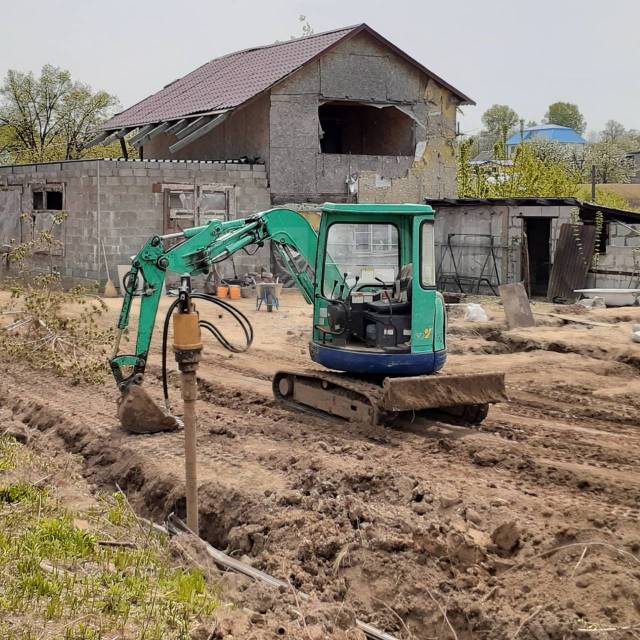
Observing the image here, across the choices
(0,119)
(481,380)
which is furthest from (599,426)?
(0,119)

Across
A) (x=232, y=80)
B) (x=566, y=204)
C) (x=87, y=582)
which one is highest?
(x=232, y=80)

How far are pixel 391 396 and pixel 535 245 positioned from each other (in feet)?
60.8

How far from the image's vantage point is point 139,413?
35.4 feet

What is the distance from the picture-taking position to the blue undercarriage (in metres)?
10.8

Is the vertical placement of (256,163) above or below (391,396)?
above

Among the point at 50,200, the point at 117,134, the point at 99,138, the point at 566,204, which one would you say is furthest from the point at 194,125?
the point at 566,204

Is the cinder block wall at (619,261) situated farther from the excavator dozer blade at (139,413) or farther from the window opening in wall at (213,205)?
the excavator dozer blade at (139,413)

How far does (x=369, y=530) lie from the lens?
25.2ft

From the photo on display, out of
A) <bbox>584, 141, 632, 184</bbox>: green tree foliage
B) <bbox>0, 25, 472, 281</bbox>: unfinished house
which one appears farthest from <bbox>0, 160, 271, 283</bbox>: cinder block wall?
<bbox>584, 141, 632, 184</bbox>: green tree foliage

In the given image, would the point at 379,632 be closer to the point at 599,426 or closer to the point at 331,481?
the point at 331,481

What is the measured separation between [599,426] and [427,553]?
524 cm

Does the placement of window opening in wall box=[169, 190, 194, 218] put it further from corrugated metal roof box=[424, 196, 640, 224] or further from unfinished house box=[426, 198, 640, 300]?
corrugated metal roof box=[424, 196, 640, 224]

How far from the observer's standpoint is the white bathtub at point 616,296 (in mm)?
23219

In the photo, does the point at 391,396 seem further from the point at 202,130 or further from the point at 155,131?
the point at 155,131
